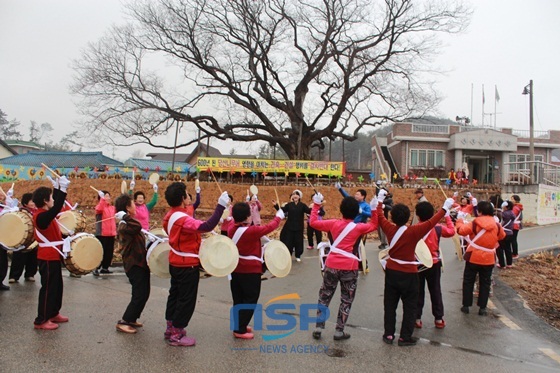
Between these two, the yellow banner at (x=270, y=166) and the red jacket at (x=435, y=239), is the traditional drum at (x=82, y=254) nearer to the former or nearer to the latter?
the red jacket at (x=435, y=239)

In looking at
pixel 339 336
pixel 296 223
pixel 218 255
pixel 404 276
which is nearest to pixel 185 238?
pixel 218 255

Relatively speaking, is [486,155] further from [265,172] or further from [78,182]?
[78,182]

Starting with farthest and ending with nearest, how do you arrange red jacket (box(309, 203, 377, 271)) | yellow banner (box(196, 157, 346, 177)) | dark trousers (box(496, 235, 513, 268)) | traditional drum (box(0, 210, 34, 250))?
yellow banner (box(196, 157, 346, 177)) → dark trousers (box(496, 235, 513, 268)) → traditional drum (box(0, 210, 34, 250)) → red jacket (box(309, 203, 377, 271))

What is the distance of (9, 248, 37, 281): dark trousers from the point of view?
7.59 m

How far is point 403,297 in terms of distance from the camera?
5125mm

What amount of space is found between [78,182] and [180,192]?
62.9ft

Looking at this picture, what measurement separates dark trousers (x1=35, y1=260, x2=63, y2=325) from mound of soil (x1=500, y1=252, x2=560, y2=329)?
21.8 feet

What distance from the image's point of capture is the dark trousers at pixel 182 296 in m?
4.73

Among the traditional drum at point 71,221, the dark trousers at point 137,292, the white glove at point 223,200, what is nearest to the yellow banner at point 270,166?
the traditional drum at point 71,221

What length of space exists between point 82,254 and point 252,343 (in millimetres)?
2392

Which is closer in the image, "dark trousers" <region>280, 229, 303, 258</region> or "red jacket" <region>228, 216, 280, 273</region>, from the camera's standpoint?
"red jacket" <region>228, 216, 280, 273</region>

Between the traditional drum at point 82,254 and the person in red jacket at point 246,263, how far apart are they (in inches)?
73.2

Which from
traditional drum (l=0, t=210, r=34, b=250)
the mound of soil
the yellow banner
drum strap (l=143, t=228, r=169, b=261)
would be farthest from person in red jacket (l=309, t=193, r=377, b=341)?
the yellow banner

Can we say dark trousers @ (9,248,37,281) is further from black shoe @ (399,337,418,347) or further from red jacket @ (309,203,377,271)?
black shoe @ (399,337,418,347)
